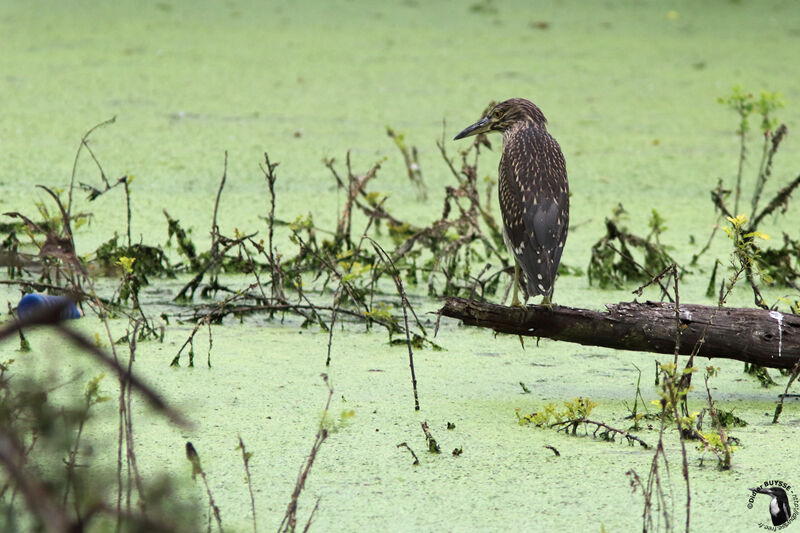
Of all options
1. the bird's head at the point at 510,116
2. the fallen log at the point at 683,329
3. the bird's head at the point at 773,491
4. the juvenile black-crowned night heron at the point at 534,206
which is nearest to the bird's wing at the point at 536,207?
the juvenile black-crowned night heron at the point at 534,206

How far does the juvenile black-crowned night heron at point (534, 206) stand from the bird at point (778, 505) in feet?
2.37

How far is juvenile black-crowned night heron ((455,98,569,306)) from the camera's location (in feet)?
8.95

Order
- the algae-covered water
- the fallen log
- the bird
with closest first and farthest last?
the bird, the algae-covered water, the fallen log

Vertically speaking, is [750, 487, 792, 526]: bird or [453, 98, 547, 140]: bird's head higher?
[453, 98, 547, 140]: bird's head

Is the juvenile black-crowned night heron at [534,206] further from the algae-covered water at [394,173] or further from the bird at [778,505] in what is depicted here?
→ the bird at [778,505]

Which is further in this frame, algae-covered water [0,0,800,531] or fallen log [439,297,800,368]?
fallen log [439,297,800,368]

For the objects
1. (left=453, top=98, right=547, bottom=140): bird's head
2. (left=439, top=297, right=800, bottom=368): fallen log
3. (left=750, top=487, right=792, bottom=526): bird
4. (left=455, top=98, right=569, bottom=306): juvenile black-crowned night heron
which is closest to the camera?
(left=750, top=487, right=792, bottom=526): bird

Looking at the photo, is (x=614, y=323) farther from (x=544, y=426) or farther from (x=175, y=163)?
(x=175, y=163)

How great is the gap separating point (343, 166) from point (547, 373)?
2.74 meters

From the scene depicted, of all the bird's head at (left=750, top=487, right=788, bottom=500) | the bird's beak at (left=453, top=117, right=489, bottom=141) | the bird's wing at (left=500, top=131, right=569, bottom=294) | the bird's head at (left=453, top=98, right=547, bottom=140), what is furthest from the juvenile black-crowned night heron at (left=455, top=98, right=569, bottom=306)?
the bird's head at (left=750, top=487, right=788, bottom=500)

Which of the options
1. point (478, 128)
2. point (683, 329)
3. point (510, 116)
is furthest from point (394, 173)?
point (683, 329)

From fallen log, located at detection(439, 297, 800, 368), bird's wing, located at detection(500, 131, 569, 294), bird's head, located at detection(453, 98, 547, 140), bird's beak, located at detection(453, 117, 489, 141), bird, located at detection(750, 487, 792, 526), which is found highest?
bird's head, located at detection(453, 98, 547, 140)

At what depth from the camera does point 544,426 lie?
2449mm

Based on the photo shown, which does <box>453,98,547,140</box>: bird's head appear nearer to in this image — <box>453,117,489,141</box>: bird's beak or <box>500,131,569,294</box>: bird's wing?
<box>453,117,489,141</box>: bird's beak
